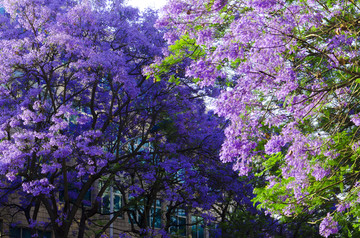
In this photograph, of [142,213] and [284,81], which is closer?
[284,81]

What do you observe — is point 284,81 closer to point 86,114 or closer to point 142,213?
point 86,114

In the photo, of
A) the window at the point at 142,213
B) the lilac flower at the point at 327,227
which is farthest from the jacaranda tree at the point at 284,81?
the window at the point at 142,213

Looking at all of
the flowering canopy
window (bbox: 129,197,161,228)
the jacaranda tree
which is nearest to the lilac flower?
the jacaranda tree

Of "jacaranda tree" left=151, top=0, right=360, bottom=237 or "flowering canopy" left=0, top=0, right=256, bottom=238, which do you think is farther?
"flowering canopy" left=0, top=0, right=256, bottom=238

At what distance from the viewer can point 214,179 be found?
800 inches

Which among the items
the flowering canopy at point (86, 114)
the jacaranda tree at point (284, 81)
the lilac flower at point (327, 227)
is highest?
the flowering canopy at point (86, 114)

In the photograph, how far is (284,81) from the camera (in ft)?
28.0

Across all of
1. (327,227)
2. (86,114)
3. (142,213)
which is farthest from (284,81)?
(142,213)

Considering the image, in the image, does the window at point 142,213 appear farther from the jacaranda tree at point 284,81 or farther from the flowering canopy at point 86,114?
the jacaranda tree at point 284,81

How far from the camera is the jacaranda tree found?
8.07 m

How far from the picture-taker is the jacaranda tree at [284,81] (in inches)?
318

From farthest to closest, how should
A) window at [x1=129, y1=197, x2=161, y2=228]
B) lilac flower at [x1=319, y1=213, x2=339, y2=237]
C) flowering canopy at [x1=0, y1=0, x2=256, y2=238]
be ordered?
window at [x1=129, y1=197, x2=161, y2=228], flowering canopy at [x1=0, y1=0, x2=256, y2=238], lilac flower at [x1=319, y1=213, x2=339, y2=237]

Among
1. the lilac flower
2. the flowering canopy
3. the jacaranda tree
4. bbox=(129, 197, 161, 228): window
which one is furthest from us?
bbox=(129, 197, 161, 228): window

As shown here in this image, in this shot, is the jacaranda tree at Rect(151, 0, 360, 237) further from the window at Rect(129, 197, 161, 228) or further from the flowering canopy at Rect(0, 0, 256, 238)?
the window at Rect(129, 197, 161, 228)
